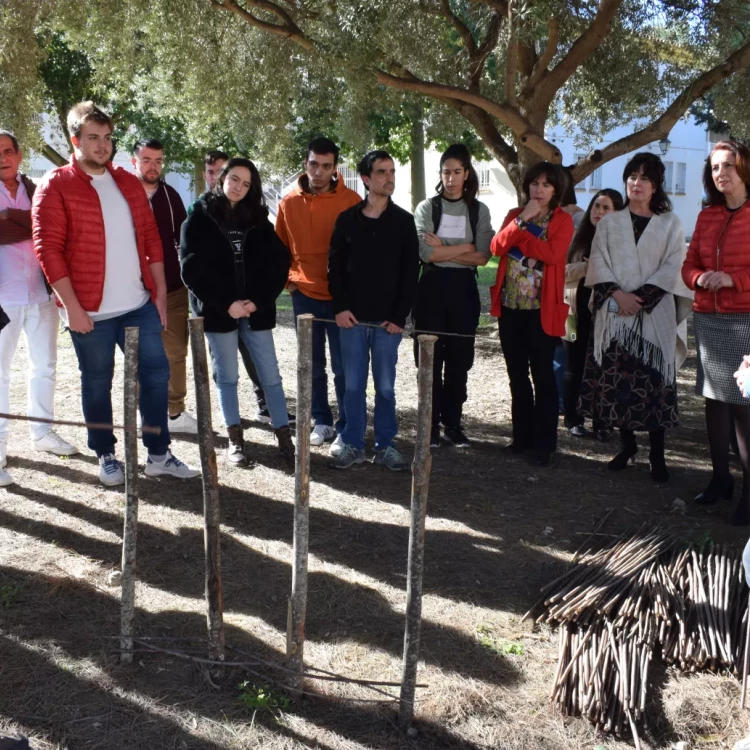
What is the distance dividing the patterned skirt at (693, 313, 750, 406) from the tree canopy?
9.05 feet

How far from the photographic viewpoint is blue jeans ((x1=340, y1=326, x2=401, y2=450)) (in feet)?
17.5

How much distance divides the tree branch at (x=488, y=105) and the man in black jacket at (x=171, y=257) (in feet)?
7.23

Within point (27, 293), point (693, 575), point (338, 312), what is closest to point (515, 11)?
point (338, 312)

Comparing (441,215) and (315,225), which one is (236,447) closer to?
(315,225)

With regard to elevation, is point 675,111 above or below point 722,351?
above

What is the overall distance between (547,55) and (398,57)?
4.50 feet

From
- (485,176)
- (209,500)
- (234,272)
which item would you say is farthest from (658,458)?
(485,176)

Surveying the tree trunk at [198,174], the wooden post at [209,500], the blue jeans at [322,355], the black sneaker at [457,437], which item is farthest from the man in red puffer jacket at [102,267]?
the tree trunk at [198,174]

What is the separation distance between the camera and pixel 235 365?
17.5 feet

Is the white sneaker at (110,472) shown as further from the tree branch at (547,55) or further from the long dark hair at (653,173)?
the tree branch at (547,55)

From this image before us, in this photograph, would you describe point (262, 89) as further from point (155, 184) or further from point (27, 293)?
point (27, 293)

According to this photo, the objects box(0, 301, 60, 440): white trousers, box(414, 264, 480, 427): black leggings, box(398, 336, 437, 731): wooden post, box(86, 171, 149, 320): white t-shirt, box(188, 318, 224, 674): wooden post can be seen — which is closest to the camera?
box(398, 336, 437, 731): wooden post

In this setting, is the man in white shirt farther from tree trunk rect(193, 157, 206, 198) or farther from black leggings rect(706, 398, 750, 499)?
tree trunk rect(193, 157, 206, 198)

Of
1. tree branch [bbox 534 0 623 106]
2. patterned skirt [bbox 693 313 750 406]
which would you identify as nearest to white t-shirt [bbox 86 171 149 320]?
patterned skirt [bbox 693 313 750 406]
